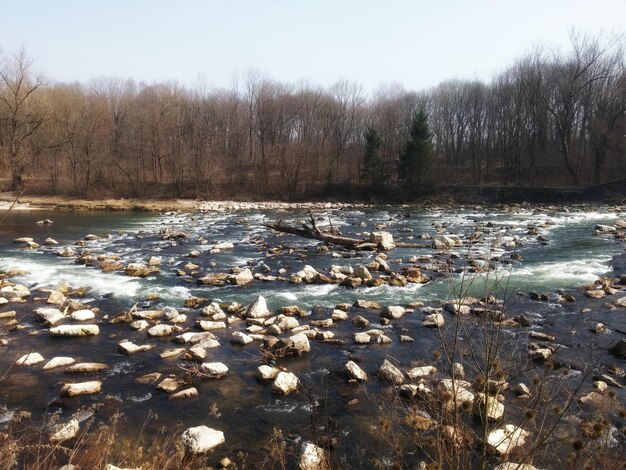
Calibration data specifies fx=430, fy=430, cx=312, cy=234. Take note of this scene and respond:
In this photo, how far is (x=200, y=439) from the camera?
5.11 m

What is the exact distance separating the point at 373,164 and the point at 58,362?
40119mm

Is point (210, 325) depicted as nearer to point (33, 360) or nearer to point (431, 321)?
point (33, 360)

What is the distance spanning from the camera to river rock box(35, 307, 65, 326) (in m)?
9.18

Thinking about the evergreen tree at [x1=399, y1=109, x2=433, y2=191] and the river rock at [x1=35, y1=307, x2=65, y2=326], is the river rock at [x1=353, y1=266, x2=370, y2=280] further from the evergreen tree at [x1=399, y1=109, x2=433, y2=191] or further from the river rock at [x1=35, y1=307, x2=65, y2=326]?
the evergreen tree at [x1=399, y1=109, x2=433, y2=191]

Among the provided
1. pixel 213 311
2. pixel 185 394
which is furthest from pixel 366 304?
pixel 185 394

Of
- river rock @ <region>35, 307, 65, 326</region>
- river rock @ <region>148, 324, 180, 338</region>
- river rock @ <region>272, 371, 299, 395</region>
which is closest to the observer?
river rock @ <region>272, 371, 299, 395</region>

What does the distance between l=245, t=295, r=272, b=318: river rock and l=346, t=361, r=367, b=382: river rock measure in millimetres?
3262

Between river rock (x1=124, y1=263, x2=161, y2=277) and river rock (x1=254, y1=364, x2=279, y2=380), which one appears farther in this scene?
river rock (x1=124, y1=263, x2=161, y2=277)

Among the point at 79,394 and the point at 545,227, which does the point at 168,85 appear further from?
the point at 79,394

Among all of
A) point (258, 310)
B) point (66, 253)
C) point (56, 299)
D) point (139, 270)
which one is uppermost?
point (66, 253)

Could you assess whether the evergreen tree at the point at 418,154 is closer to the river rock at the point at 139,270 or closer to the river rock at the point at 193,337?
the river rock at the point at 139,270

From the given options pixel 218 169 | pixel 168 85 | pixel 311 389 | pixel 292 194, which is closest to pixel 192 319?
pixel 311 389

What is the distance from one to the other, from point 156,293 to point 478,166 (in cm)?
4909

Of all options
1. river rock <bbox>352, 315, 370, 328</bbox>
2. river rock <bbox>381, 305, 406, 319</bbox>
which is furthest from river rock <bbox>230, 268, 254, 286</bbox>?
river rock <bbox>381, 305, 406, 319</bbox>
